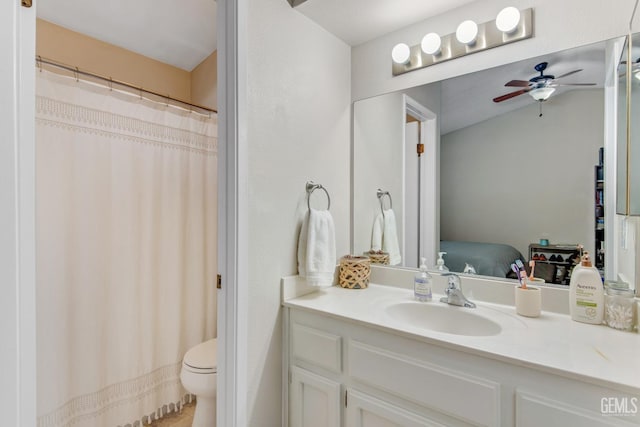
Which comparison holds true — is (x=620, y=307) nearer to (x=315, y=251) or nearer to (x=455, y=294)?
(x=455, y=294)

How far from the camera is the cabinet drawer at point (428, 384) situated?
0.95 meters

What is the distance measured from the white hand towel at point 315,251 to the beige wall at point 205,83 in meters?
1.41

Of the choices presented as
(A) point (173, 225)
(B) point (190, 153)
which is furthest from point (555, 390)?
(B) point (190, 153)

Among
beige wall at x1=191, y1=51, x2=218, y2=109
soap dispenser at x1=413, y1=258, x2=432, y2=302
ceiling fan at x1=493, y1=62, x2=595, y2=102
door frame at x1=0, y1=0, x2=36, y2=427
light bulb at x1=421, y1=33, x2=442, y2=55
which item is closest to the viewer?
door frame at x1=0, y1=0, x2=36, y2=427

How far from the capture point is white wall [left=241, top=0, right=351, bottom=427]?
1361 millimetres

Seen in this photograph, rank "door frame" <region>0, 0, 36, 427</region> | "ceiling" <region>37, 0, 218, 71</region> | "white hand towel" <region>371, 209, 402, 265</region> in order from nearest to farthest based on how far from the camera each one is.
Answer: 1. "door frame" <region>0, 0, 36, 427</region>
2. "white hand towel" <region>371, 209, 402, 265</region>
3. "ceiling" <region>37, 0, 218, 71</region>

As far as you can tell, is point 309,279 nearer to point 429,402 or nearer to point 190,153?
point 429,402

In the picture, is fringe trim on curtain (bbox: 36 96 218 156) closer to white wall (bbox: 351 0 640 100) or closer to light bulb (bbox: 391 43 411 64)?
white wall (bbox: 351 0 640 100)

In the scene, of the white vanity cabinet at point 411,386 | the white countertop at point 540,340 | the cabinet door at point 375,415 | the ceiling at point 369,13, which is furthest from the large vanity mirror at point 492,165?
the cabinet door at point 375,415

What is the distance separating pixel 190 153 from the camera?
2.18 meters

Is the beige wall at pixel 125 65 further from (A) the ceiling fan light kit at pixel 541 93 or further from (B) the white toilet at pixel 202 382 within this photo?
(A) the ceiling fan light kit at pixel 541 93

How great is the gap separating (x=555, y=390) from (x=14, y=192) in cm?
151

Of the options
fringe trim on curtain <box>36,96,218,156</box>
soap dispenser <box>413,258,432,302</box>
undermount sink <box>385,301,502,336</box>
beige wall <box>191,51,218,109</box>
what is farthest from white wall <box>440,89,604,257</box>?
beige wall <box>191,51,218,109</box>

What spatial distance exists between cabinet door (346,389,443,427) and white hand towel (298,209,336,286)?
492 mm
